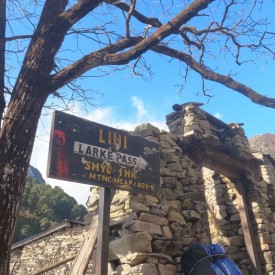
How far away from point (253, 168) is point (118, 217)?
3989mm

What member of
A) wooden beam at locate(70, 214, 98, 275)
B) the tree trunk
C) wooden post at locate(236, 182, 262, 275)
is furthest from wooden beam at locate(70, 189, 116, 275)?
wooden post at locate(236, 182, 262, 275)

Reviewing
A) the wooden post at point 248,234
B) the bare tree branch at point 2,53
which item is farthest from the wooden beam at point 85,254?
the wooden post at point 248,234

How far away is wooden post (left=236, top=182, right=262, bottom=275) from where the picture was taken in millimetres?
5949

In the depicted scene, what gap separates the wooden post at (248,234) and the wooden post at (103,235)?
370 cm

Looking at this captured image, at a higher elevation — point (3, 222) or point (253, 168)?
point (253, 168)

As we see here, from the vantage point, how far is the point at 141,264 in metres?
3.83

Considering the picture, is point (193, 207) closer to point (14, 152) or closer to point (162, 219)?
point (162, 219)

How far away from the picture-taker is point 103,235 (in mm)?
→ 3396

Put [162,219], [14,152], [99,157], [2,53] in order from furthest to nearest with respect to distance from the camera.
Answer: [162,219], [99,157], [2,53], [14,152]

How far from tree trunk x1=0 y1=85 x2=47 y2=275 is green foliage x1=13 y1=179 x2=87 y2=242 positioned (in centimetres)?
1926

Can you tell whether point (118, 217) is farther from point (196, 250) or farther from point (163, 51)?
point (163, 51)

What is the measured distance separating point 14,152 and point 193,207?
10.6ft

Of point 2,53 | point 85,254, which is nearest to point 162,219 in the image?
point 85,254

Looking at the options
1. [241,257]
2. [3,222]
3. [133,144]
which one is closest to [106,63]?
[133,144]
